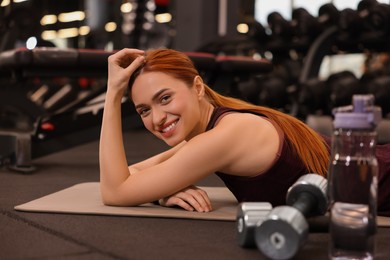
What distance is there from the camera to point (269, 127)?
1853 millimetres

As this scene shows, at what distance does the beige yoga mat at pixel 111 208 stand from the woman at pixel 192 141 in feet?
0.12

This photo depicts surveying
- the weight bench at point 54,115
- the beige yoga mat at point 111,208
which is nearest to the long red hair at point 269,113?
the beige yoga mat at point 111,208

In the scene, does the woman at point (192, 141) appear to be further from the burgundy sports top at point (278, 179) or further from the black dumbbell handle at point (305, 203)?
the black dumbbell handle at point (305, 203)

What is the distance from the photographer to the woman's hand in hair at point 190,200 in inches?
76.4

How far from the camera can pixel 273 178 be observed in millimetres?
1839

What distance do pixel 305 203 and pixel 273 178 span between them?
36cm

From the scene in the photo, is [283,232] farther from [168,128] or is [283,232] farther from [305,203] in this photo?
[168,128]

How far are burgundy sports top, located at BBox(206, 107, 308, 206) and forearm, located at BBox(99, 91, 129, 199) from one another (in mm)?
266

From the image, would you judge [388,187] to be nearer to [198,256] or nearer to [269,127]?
[269,127]

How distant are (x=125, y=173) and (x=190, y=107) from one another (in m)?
0.28

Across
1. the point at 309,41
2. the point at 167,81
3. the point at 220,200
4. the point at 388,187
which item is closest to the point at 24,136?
the point at 220,200

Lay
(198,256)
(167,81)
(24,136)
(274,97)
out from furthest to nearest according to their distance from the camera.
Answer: (274,97)
(24,136)
(167,81)
(198,256)

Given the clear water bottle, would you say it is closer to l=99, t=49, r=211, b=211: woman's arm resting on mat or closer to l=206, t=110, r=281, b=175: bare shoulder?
l=206, t=110, r=281, b=175: bare shoulder

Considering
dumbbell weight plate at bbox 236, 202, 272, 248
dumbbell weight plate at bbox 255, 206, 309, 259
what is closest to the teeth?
dumbbell weight plate at bbox 236, 202, 272, 248
